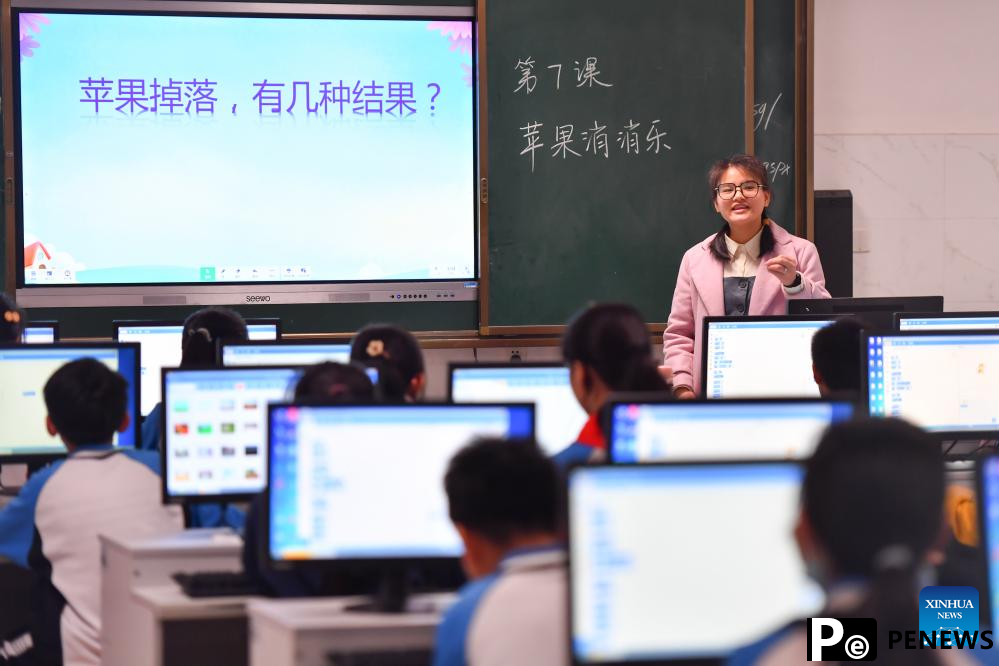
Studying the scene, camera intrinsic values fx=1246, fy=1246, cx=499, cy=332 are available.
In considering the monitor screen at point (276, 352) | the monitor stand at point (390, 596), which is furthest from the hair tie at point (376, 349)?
the monitor stand at point (390, 596)

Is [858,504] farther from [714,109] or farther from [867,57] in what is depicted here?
[867,57]

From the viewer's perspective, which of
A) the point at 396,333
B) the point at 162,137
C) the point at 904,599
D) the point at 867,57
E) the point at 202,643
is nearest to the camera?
the point at 904,599

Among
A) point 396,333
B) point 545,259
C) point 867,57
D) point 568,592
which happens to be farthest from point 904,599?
point 867,57

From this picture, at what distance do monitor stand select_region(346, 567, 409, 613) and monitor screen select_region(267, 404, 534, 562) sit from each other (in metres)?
0.04

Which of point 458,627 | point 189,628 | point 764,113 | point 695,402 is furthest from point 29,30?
point 458,627

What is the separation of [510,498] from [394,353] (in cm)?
153

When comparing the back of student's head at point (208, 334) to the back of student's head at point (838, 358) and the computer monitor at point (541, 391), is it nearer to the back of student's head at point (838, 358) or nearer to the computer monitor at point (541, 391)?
the computer monitor at point (541, 391)

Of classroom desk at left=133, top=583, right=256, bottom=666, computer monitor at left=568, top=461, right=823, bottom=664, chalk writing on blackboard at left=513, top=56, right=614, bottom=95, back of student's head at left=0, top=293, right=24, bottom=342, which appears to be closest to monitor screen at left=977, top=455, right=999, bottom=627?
computer monitor at left=568, top=461, right=823, bottom=664

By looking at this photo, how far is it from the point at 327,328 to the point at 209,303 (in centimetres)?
57

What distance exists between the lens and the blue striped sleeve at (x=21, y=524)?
302 centimetres

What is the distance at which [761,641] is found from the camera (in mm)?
1578

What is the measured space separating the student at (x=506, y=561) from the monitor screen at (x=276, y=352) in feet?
6.62

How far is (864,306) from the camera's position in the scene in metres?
4.07

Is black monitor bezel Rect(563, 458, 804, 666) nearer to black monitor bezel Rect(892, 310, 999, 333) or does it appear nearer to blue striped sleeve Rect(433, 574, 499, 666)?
blue striped sleeve Rect(433, 574, 499, 666)
